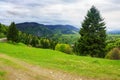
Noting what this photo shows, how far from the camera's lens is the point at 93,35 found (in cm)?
5378

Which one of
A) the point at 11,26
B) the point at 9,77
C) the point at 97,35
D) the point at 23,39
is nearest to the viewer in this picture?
the point at 9,77

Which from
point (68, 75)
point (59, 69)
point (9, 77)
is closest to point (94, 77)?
point (68, 75)

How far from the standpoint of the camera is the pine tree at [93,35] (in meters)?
53.9

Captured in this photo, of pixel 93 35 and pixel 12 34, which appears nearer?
pixel 93 35

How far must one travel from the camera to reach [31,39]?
6427 inches

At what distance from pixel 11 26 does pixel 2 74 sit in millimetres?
70749

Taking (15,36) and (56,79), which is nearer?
(56,79)

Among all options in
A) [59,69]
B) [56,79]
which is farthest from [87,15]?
[56,79]

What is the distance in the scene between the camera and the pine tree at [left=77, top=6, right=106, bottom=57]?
53.9 metres

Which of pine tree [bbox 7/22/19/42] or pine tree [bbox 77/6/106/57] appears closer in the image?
pine tree [bbox 77/6/106/57]

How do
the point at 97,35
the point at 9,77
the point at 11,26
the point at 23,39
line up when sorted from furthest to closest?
the point at 23,39, the point at 11,26, the point at 97,35, the point at 9,77

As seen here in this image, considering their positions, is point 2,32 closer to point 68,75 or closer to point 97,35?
point 97,35

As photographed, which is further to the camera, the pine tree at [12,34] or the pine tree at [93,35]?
the pine tree at [12,34]

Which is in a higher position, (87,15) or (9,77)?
(87,15)
